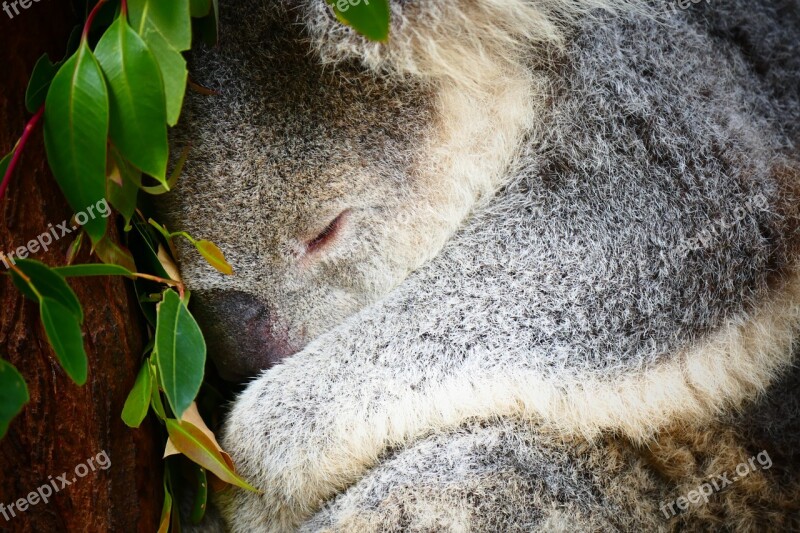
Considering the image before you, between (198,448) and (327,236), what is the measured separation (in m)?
0.69

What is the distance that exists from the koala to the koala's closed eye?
1cm

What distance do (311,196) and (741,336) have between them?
122 centimetres

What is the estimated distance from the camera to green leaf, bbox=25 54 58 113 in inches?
50.5

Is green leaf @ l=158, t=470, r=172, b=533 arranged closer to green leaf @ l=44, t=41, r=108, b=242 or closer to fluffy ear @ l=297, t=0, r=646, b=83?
green leaf @ l=44, t=41, r=108, b=242

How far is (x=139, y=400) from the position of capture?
58.1 inches

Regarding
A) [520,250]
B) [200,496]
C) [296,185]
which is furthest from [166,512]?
[520,250]

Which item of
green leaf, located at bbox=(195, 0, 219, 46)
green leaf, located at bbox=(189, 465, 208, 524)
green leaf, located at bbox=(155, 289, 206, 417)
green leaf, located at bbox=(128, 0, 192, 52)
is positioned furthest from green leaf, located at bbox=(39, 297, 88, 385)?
green leaf, located at bbox=(195, 0, 219, 46)

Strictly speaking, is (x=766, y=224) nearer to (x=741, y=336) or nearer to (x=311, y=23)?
(x=741, y=336)

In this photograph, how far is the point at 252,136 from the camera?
1817 mm

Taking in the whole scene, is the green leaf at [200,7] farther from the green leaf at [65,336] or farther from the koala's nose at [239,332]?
the koala's nose at [239,332]

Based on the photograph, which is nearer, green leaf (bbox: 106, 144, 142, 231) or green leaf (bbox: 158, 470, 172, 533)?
green leaf (bbox: 106, 144, 142, 231)

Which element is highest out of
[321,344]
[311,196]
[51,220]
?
[51,220]

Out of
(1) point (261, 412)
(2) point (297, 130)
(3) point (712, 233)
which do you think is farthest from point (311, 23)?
(3) point (712, 233)

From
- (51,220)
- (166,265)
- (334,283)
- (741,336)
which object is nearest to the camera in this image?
(51,220)
